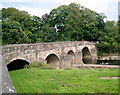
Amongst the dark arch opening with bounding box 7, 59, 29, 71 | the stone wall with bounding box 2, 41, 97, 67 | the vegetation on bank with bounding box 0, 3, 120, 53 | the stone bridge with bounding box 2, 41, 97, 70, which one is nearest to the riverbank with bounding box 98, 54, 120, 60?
the vegetation on bank with bounding box 0, 3, 120, 53

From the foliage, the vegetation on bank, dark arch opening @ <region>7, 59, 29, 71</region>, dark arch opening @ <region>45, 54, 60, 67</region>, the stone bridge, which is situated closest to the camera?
the stone bridge

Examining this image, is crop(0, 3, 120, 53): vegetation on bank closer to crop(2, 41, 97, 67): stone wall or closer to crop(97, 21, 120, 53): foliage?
crop(97, 21, 120, 53): foliage

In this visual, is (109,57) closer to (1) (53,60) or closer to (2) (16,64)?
(1) (53,60)

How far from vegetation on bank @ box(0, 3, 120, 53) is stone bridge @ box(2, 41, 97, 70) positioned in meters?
7.25

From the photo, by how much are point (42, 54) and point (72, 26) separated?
84.3 ft

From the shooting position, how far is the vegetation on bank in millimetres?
38106

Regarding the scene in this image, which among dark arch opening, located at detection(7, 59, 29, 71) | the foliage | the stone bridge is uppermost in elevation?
the foliage

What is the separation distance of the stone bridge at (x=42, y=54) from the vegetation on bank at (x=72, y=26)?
7250 millimetres

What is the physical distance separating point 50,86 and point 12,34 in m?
21.5

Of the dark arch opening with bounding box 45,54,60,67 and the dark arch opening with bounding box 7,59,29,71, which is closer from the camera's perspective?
the dark arch opening with bounding box 7,59,29,71

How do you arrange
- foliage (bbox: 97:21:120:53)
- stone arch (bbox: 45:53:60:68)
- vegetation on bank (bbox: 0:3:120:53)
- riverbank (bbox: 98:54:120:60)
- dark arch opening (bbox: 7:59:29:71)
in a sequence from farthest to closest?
foliage (bbox: 97:21:120:53)
vegetation on bank (bbox: 0:3:120:53)
riverbank (bbox: 98:54:120:60)
stone arch (bbox: 45:53:60:68)
dark arch opening (bbox: 7:59:29:71)

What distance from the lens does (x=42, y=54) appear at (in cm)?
1833

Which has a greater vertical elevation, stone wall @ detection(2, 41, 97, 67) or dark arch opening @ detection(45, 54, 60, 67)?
stone wall @ detection(2, 41, 97, 67)

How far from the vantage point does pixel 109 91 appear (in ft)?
26.0
